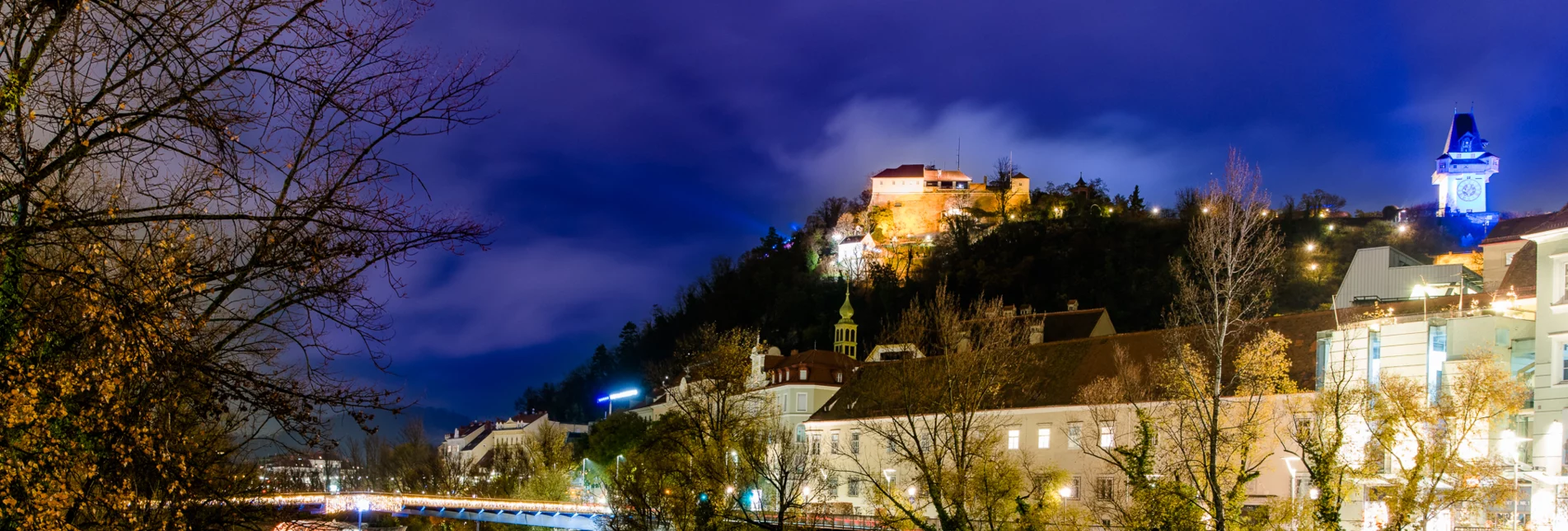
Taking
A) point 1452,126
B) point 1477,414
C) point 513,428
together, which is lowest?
point 513,428

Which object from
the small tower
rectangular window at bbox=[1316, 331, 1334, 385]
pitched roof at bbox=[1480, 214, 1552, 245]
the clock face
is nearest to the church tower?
the clock face

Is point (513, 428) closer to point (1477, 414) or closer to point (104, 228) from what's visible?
point (1477, 414)

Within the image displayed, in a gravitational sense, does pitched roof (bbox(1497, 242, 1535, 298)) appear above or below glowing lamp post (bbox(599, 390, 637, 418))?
above

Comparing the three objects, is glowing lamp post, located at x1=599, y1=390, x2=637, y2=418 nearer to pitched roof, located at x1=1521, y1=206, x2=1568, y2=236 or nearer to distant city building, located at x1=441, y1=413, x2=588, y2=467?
distant city building, located at x1=441, y1=413, x2=588, y2=467

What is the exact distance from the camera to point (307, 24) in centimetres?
938

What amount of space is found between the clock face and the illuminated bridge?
98.8 m

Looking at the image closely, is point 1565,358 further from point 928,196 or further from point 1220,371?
point 928,196

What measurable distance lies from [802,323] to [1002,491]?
271 feet

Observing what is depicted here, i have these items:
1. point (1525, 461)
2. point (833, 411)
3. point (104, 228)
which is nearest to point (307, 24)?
point (104, 228)

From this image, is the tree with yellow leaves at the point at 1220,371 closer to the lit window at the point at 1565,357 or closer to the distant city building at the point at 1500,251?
the lit window at the point at 1565,357

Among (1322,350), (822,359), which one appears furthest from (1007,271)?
(1322,350)

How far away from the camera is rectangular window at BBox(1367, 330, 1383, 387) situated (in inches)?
1451

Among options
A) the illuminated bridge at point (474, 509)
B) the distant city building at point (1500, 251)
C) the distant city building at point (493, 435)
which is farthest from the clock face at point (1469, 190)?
the illuminated bridge at point (474, 509)

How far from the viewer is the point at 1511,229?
49125 mm
